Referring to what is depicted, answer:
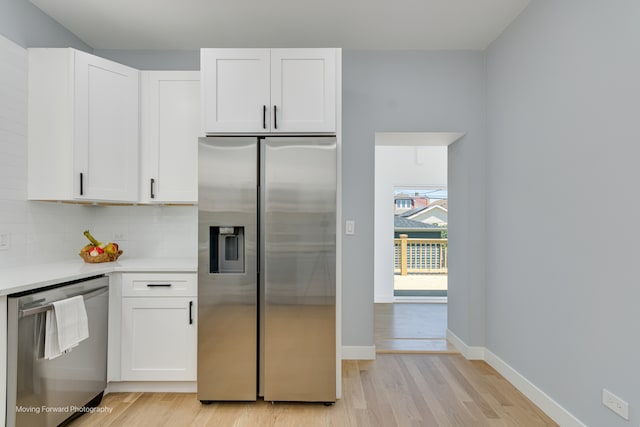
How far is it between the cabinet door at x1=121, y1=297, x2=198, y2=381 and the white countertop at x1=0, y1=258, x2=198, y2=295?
8.6 inches

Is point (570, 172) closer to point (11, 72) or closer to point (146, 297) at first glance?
point (146, 297)

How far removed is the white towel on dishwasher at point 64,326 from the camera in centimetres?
191

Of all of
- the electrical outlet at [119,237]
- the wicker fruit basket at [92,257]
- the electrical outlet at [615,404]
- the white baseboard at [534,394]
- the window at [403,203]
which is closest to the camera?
the electrical outlet at [615,404]

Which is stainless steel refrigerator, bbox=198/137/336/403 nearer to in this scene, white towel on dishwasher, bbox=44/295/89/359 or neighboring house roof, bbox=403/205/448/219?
white towel on dishwasher, bbox=44/295/89/359

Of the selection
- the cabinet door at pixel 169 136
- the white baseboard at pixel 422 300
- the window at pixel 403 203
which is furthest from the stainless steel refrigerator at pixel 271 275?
the window at pixel 403 203

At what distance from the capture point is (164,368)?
250 centimetres

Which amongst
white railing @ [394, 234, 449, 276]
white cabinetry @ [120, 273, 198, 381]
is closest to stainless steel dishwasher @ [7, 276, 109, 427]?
white cabinetry @ [120, 273, 198, 381]

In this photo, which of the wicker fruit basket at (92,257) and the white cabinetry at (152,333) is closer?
the white cabinetry at (152,333)

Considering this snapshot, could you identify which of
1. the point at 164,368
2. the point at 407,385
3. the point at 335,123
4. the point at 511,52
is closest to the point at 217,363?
the point at 164,368

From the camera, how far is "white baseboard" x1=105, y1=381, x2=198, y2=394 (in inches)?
100

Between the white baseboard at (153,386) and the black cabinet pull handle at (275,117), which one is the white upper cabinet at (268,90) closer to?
the black cabinet pull handle at (275,117)

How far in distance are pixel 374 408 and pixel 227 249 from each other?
142 cm

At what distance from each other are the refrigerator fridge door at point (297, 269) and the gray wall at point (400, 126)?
0.86m

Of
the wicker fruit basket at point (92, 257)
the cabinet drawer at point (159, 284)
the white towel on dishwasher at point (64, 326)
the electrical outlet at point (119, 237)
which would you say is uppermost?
the electrical outlet at point (119, 237)
